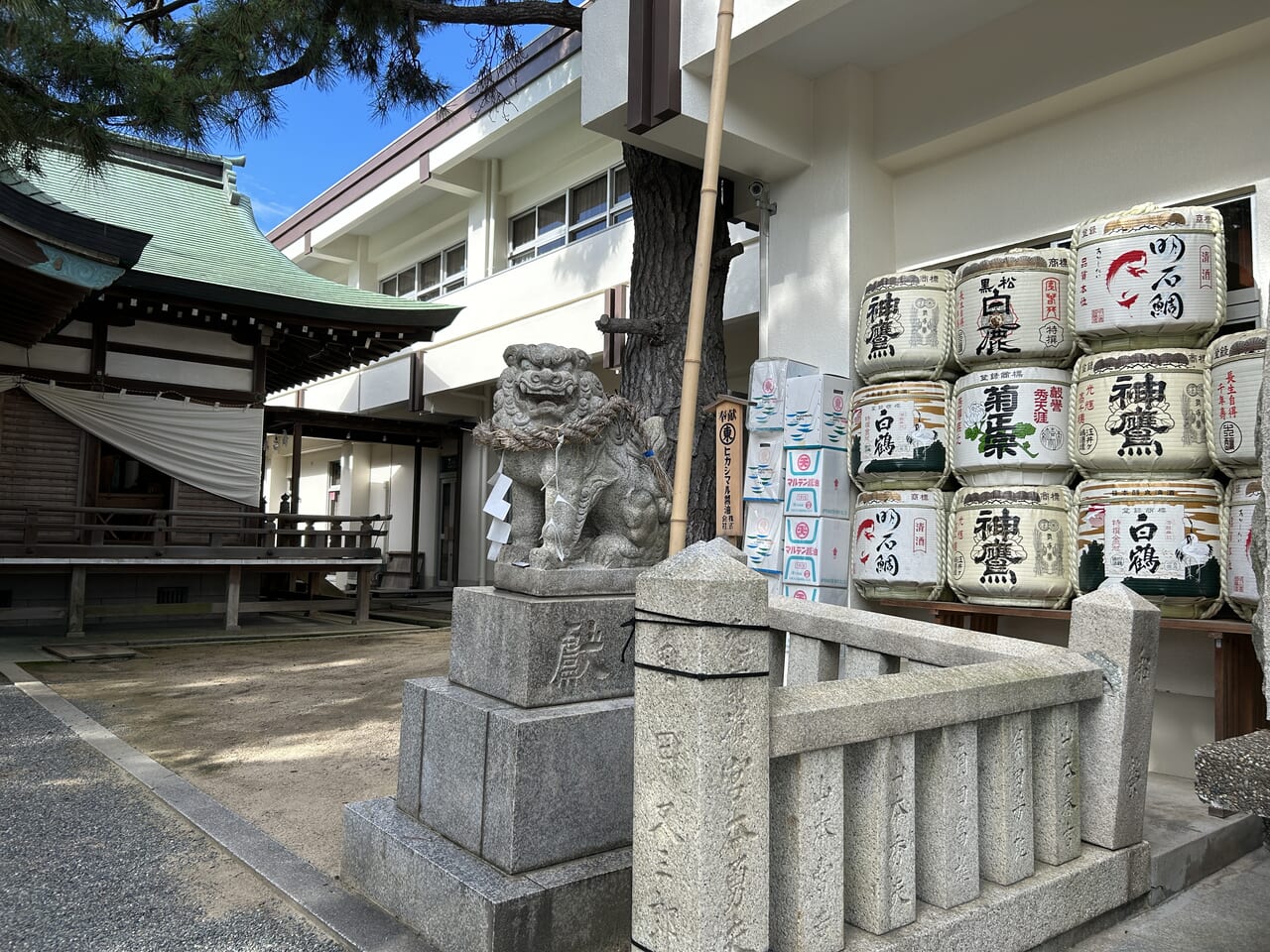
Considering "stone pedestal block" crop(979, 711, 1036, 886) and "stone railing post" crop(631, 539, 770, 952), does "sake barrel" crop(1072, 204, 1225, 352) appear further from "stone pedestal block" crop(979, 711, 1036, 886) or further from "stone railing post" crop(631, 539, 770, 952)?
"stone railing post" crop(631, 539, 770, 952)

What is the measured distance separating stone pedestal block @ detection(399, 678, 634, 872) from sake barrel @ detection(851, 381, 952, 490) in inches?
118

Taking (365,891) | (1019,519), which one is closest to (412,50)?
(1019,519)

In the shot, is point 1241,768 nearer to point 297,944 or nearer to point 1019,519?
point 297,944

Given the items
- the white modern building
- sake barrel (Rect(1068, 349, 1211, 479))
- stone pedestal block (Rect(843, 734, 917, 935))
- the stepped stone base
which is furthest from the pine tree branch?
stone pedestal block (Rect(843, 734, 917, 935))

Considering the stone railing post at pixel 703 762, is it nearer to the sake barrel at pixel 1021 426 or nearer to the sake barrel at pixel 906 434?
the sake barrel at pixel 1021 426

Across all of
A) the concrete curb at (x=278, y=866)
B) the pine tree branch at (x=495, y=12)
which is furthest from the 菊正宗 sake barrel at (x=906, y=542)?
the pine tree branch at (x=495, y=12)

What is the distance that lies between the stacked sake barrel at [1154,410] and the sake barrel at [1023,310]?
26 centimetres

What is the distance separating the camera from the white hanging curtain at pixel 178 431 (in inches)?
380

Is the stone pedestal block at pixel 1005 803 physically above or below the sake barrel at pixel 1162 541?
below

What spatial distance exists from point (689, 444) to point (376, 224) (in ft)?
47.2

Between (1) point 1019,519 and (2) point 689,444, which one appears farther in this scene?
(1) point 1019,519

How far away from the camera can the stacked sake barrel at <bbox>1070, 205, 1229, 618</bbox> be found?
13.5ft

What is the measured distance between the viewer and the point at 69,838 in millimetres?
3354

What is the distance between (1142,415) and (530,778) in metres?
3.56
